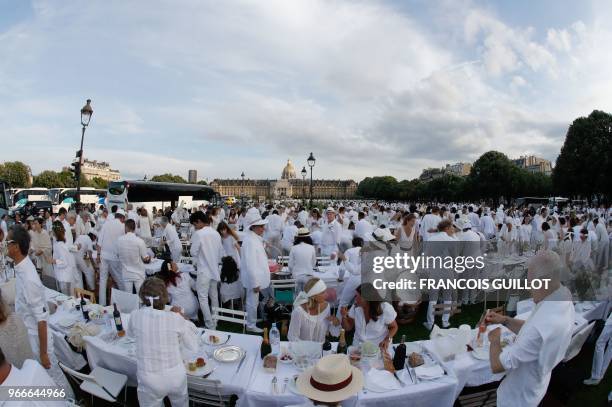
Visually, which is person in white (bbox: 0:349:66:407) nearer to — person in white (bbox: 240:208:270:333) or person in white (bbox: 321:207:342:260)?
person in white (bbox: 240:208:270:333)

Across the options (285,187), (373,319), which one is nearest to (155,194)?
(373,319)

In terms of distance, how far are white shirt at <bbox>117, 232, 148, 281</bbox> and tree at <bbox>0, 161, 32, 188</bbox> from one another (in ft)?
240

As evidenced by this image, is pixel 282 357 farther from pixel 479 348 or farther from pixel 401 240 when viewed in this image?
pixel 401 240

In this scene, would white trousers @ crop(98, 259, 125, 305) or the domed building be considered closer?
white trousers @ crop(98, 259, 125, 305)

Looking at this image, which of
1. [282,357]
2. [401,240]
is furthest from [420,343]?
[401,240]

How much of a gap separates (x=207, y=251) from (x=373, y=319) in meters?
3.31

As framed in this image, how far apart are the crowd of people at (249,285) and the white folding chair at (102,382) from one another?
1.17 feet

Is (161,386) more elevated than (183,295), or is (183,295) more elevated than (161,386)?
(161,386)

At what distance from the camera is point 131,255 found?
688cm

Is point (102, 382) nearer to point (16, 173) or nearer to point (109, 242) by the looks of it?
point (109, 242)

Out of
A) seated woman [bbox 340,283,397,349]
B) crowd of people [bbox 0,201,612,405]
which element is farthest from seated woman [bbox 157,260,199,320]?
seated woman [bbox 340,283,397,349]

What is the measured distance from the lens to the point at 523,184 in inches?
1896

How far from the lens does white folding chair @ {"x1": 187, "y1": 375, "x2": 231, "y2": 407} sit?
3.39 m

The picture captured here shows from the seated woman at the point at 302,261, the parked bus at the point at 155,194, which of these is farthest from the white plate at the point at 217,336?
the parked bus at the point at 155,194
